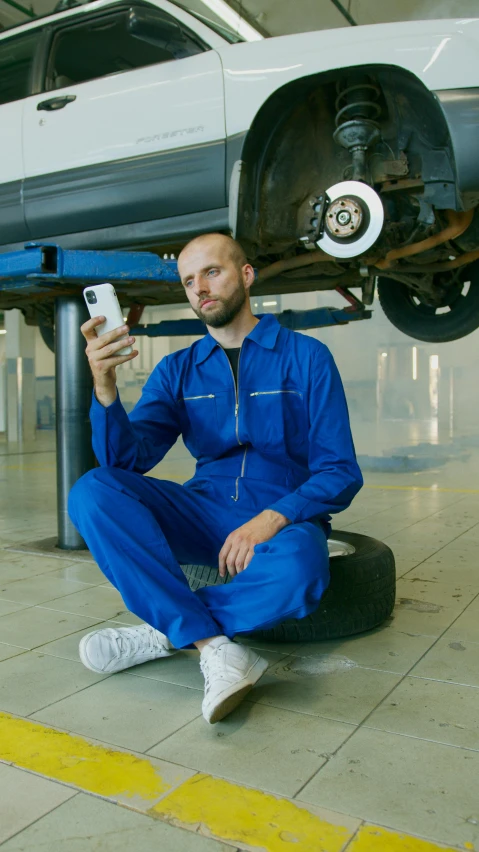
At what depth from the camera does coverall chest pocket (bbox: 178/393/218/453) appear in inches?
70.3

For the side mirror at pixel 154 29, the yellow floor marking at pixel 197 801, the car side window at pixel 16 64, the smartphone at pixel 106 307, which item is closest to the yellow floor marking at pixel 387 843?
the yellow floor marking at pixel 197 801

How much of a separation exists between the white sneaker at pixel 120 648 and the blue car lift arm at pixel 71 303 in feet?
4.44

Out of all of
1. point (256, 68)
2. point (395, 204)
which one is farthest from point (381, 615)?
point (256, 68)

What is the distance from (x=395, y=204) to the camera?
8.80 ft

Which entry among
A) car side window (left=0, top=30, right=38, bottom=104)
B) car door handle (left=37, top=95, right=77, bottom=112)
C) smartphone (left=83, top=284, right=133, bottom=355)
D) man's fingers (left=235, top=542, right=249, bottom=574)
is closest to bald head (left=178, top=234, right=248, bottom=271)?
smartphone (left=83, top=284, right=133, bottom=355)

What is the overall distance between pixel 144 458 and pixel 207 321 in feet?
1.28

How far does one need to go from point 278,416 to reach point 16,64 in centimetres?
262

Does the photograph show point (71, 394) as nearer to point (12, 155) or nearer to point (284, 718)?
point (12, 155)

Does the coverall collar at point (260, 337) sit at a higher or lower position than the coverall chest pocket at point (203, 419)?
higher

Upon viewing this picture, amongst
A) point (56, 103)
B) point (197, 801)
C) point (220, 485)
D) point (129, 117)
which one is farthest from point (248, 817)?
point (56, 103)

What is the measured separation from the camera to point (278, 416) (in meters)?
1.73

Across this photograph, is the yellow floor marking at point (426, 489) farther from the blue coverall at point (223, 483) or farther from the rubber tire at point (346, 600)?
the blue coverall at point (223, 483)

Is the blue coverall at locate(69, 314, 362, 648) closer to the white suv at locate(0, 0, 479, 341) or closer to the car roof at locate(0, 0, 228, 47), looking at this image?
the white suv at locate(0, 0, 479, 341)

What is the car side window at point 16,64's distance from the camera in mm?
3109
